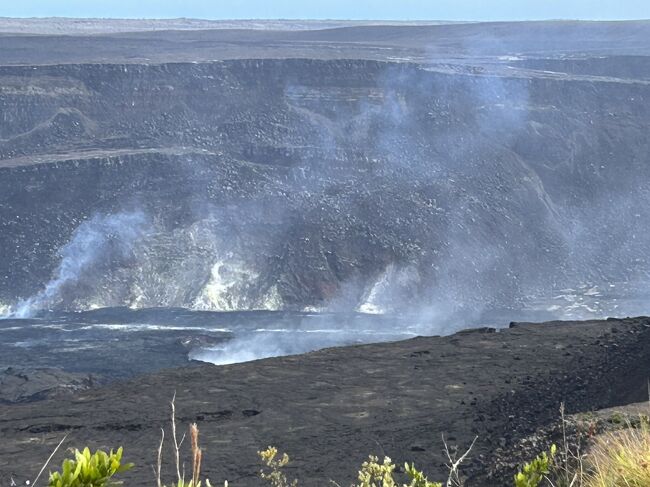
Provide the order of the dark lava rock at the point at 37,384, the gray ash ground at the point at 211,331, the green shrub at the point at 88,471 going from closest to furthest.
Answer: the green shrub at the point at 88,471, the dark lava rock at the point at 37,384, the gray ash ground at the point at 211,331

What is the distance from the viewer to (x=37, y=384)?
1134 inches

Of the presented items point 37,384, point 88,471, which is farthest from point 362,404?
point 88,471

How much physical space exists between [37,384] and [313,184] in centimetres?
2373

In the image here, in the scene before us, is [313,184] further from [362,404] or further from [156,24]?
[156,24]

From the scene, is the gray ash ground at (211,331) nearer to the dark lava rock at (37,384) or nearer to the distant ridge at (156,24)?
the dark lava rock at (37,384)

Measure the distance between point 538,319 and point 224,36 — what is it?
228ft

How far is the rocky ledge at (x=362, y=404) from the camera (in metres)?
17.2

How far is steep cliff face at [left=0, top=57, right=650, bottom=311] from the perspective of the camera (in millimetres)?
45312

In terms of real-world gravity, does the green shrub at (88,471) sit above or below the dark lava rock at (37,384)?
above

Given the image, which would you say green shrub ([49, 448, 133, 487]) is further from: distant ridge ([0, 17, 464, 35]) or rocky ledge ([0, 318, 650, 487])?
distant ridge ([0, 17, 464, 35])

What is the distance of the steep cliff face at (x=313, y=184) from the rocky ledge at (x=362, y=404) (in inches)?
789

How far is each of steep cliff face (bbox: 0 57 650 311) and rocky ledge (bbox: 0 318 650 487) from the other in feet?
65.7

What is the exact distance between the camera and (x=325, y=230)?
47281 millimetres

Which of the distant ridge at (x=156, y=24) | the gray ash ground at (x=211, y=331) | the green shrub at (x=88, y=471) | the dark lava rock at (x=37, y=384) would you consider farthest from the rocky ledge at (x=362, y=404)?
the distant ridge at (x=156, y=24)
